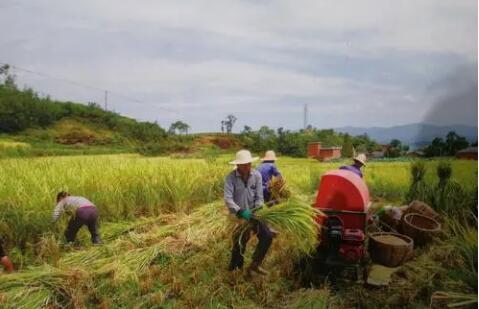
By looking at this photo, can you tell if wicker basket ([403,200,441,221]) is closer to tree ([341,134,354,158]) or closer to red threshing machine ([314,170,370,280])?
red threshing machine ([314,170,370,280])

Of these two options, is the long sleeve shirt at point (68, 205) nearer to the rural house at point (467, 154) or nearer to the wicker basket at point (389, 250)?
the wicker basket at point (389, 250)

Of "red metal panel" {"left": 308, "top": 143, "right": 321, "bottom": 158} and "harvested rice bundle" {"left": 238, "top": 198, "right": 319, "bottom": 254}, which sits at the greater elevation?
"red metal panel" {"left": 308, "top": 143, "right": 321, "bottom": 158}

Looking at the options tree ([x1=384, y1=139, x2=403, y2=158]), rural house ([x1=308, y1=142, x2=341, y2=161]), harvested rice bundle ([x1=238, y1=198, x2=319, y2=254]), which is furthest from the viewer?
rural house ([x1=308, y1=142, x2=341, y2=161])

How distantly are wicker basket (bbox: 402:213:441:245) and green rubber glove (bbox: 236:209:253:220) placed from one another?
2510 millimetres

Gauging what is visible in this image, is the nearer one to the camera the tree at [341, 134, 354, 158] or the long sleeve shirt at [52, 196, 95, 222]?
the long sleeve shirt at [52, 196, 95, 222]

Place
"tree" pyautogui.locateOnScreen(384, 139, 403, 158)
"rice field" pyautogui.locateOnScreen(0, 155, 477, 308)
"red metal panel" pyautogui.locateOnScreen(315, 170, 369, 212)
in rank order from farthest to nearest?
"tree" pyautogui.locateOnScreen(384, 139, 403, 158) < "red metal panel" pyautogui.locateOnScreen(315, 170, 369, 212) < "rice field" pyautogui.locateOnScreen(0, 155, 477, 308)

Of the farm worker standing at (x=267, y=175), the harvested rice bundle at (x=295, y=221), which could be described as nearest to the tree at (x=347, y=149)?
the farm worker standing at (x=267, y=175)


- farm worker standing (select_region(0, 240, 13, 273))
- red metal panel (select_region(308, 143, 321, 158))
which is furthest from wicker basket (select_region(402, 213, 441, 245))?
red metal panel (select_region(308, 143, 321, 158))

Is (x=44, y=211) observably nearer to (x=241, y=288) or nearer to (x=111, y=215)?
(x=111, y=215)

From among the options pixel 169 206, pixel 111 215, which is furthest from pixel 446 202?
pixel 111 215

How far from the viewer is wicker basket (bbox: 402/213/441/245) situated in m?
5.54

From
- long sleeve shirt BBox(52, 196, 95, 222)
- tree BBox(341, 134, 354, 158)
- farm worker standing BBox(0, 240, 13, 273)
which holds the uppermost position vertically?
tree BBox(341, 134, 354, 158)

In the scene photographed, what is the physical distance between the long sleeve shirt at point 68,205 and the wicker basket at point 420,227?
4.04m

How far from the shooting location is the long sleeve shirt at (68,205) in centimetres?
506
